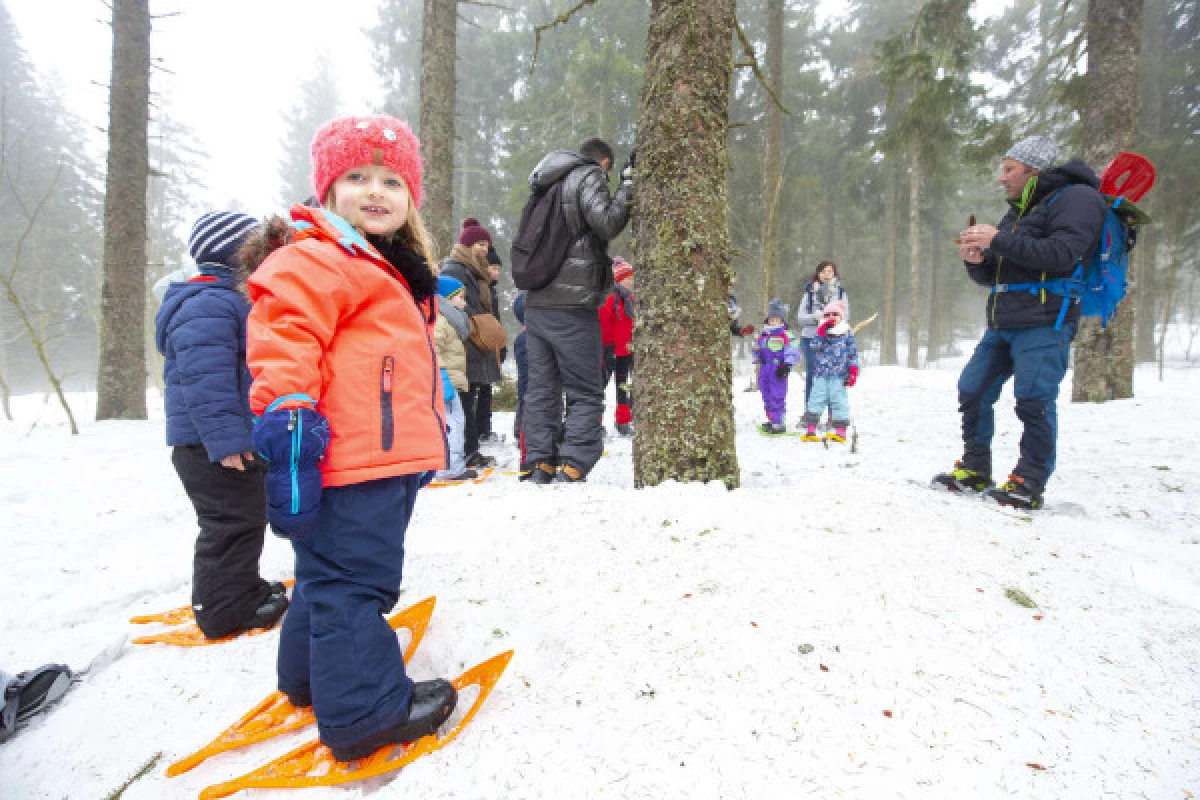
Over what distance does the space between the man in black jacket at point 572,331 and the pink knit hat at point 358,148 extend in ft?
5.96

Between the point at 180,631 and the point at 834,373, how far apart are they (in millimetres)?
6451

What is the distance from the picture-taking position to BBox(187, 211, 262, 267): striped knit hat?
252 cm

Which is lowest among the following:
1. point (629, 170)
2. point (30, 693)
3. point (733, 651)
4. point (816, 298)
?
point (30, 693)

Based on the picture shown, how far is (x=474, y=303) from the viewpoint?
5.48m

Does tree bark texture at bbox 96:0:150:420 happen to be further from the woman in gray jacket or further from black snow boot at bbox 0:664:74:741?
the woman in gray jacket

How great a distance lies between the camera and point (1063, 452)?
501 centimetres

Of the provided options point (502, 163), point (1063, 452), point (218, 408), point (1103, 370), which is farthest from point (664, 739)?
point (502, 163)

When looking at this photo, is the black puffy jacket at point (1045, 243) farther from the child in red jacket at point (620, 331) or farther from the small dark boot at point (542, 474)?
the child in red jacket at point (620, 331)

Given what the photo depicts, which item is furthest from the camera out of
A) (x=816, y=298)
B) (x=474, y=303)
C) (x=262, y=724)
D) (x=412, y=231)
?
(x=816, y=298)

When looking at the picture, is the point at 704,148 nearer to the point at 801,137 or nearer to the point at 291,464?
the point at 291,464

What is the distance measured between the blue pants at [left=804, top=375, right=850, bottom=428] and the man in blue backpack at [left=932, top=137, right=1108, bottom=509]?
115 inches

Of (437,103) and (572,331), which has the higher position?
(437,103)

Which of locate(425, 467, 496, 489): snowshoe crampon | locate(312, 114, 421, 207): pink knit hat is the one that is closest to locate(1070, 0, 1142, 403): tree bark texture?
locate(425, 467, 496, 489): snowshoe crampon

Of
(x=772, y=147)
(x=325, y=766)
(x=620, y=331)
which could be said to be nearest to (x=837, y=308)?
(x=620, y=331)
